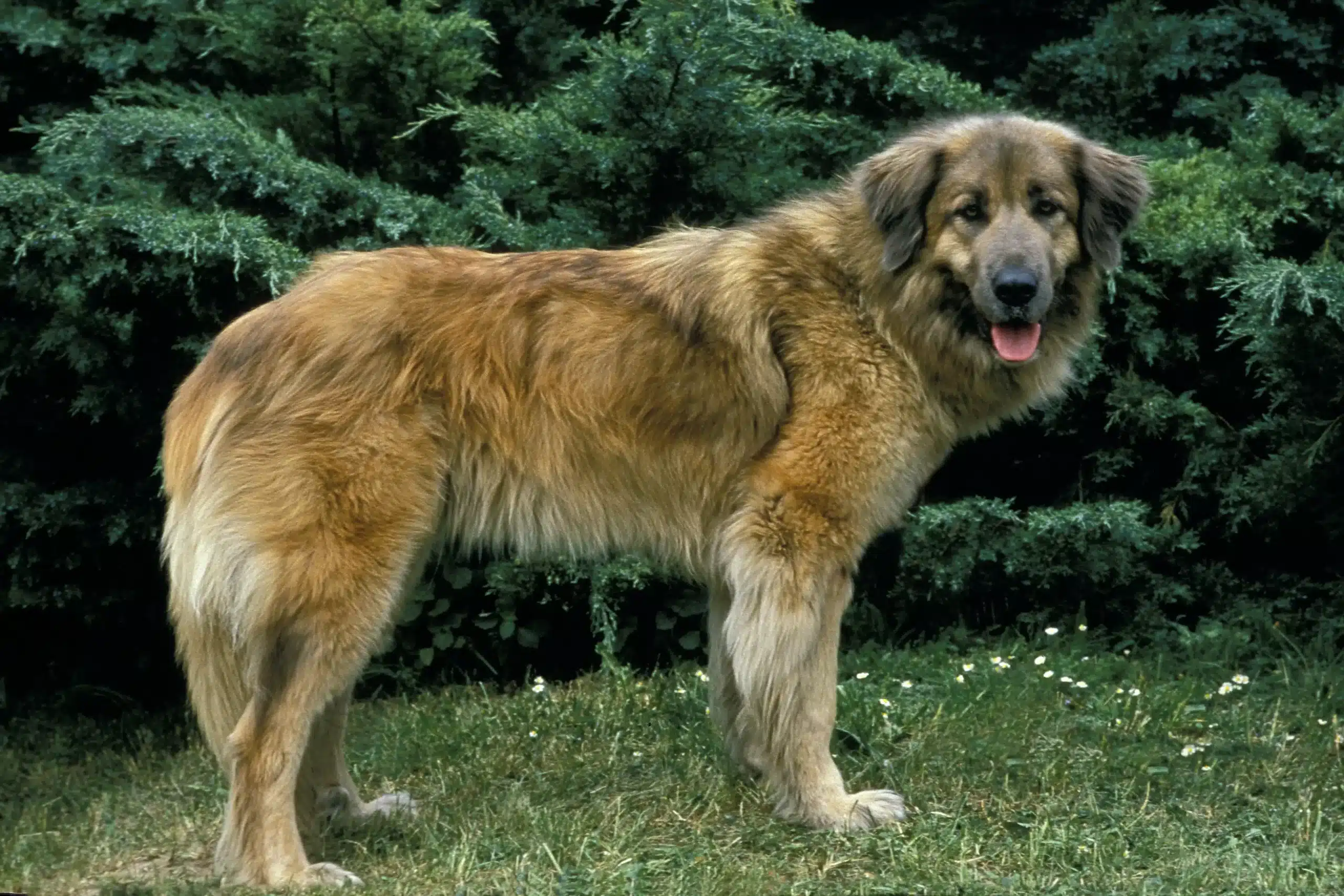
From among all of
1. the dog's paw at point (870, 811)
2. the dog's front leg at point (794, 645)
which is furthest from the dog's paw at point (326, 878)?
the dog's paw at point (870, 811)

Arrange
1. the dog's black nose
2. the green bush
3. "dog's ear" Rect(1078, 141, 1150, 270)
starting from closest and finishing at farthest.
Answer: the dog's black nose
"dog's ear" Rect(1078, 141, 1150, 270)
the green bush

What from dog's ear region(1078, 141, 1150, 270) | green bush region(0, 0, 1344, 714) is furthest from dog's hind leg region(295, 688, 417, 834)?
dog's ear region(1078, 141, 1150, 270)

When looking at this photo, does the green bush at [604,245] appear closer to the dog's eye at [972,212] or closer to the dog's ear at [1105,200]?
the dog's ear at [1105,200]

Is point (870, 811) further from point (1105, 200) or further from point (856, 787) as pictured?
point (1105, 200)

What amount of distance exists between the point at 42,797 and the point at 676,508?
9.49 feet

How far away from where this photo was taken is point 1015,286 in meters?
4.45

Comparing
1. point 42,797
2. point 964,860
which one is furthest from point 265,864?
point 42,797

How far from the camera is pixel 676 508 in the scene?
464 cm

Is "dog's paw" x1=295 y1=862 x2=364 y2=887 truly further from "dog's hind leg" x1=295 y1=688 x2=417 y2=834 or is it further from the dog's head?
the dog's head

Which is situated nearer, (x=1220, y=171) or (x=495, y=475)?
(x=495, y=475)

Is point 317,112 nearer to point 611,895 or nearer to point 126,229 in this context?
point 126,229

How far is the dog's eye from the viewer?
15.1 ft

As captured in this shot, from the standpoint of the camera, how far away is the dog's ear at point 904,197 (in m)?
4.64

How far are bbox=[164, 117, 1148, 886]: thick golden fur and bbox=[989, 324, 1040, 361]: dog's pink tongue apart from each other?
0.10 ft
